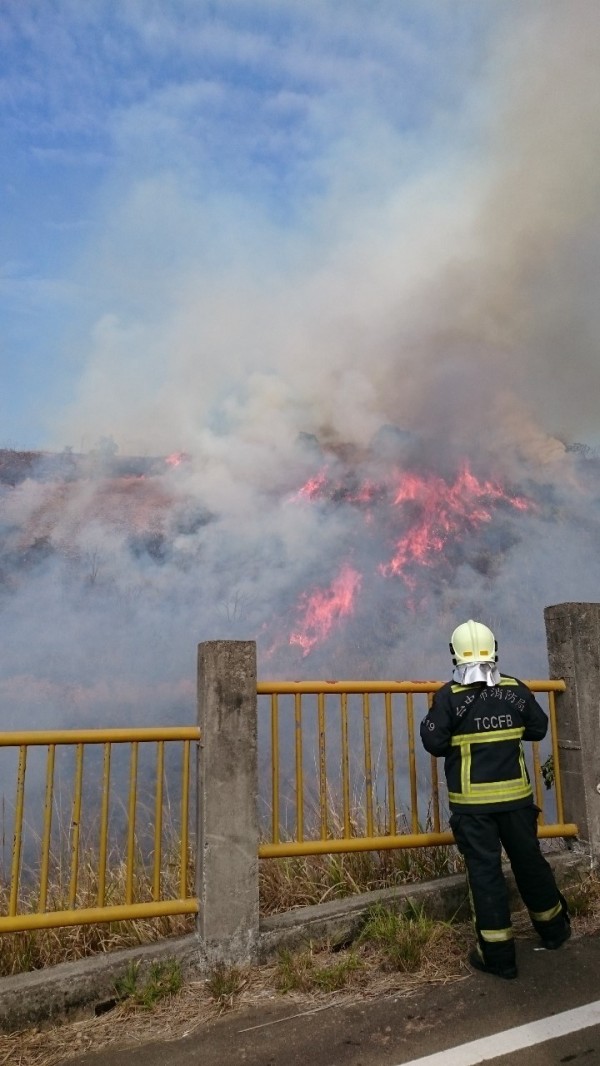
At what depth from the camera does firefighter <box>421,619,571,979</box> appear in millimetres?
3895

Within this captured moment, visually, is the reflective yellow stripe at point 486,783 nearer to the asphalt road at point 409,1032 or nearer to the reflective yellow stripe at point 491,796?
the reflective yellow stripe at point 491,796

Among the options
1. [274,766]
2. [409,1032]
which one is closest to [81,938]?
[274,766]

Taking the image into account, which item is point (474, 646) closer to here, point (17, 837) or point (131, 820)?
point (131, 820)

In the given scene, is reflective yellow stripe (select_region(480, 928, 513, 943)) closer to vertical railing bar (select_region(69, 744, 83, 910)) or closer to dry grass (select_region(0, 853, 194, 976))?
dry grass (select_region(0, 853, 194, 976))

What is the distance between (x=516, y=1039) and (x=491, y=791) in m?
1.15

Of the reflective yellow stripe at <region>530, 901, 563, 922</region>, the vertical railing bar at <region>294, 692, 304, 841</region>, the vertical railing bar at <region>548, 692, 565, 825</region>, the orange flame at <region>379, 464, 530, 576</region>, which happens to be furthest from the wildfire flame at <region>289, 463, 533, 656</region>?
the reflective yellow stripe at <region>530, 901, 563, 922</region>

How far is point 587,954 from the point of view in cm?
412

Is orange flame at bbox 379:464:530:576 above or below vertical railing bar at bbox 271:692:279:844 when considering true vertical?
above

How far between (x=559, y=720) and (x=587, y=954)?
6.03ft

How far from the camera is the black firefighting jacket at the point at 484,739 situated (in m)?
4.02

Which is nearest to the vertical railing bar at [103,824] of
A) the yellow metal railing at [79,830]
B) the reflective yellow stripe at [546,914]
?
the yellow metal railing at [79,830]

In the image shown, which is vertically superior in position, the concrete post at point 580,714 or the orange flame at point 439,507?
the orange flame at point 439,507

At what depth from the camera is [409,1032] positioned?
3385 mm

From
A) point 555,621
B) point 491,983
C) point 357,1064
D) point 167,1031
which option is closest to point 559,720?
point 555,621
